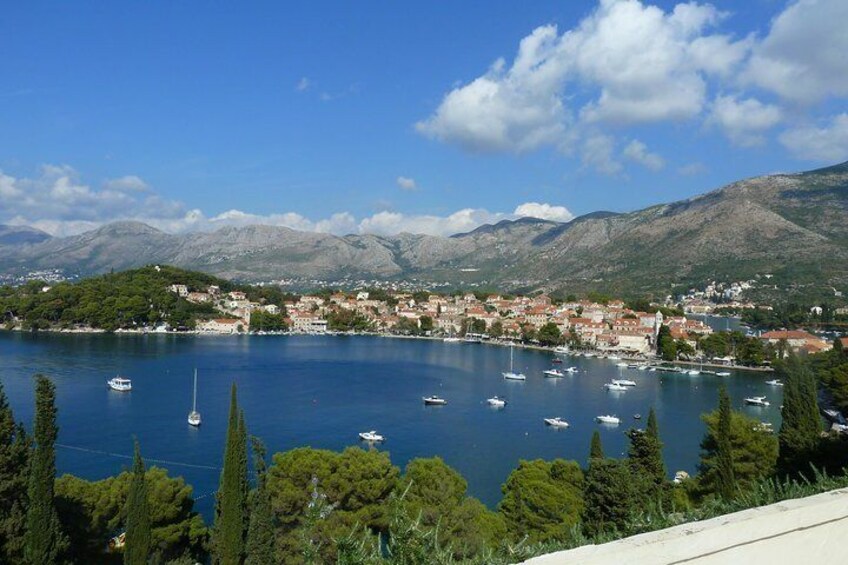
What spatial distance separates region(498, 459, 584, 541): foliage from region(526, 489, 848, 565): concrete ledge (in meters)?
6.47

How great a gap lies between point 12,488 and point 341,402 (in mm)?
17443

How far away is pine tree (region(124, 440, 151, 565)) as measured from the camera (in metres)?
6.37

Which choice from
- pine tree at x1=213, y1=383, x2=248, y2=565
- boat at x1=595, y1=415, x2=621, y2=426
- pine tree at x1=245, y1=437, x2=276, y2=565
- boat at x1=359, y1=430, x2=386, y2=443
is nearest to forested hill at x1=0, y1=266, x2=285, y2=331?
boat at x1=359, y1=430, x2=386, y2=443

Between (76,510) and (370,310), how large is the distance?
53071mm

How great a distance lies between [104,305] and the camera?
151 feet

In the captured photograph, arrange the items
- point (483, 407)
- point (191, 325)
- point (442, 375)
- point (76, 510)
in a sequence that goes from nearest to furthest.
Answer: point (76, 510), point (483, 407), point (442, 375), point (191, 325)

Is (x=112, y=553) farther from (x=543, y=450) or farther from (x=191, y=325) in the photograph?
(x=191, y=325)

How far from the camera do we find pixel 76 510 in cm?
713

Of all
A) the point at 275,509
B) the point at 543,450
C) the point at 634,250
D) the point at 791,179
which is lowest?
the point at 543,450

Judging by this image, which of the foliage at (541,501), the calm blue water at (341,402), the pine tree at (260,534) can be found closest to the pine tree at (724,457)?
the foliage at (541,501)

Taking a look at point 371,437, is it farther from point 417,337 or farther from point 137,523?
point 417,337

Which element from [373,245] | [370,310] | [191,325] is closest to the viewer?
[191,325]

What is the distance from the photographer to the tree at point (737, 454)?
30.5 ft

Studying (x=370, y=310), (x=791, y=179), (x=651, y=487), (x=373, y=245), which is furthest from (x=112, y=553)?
(x=373, y=245)
